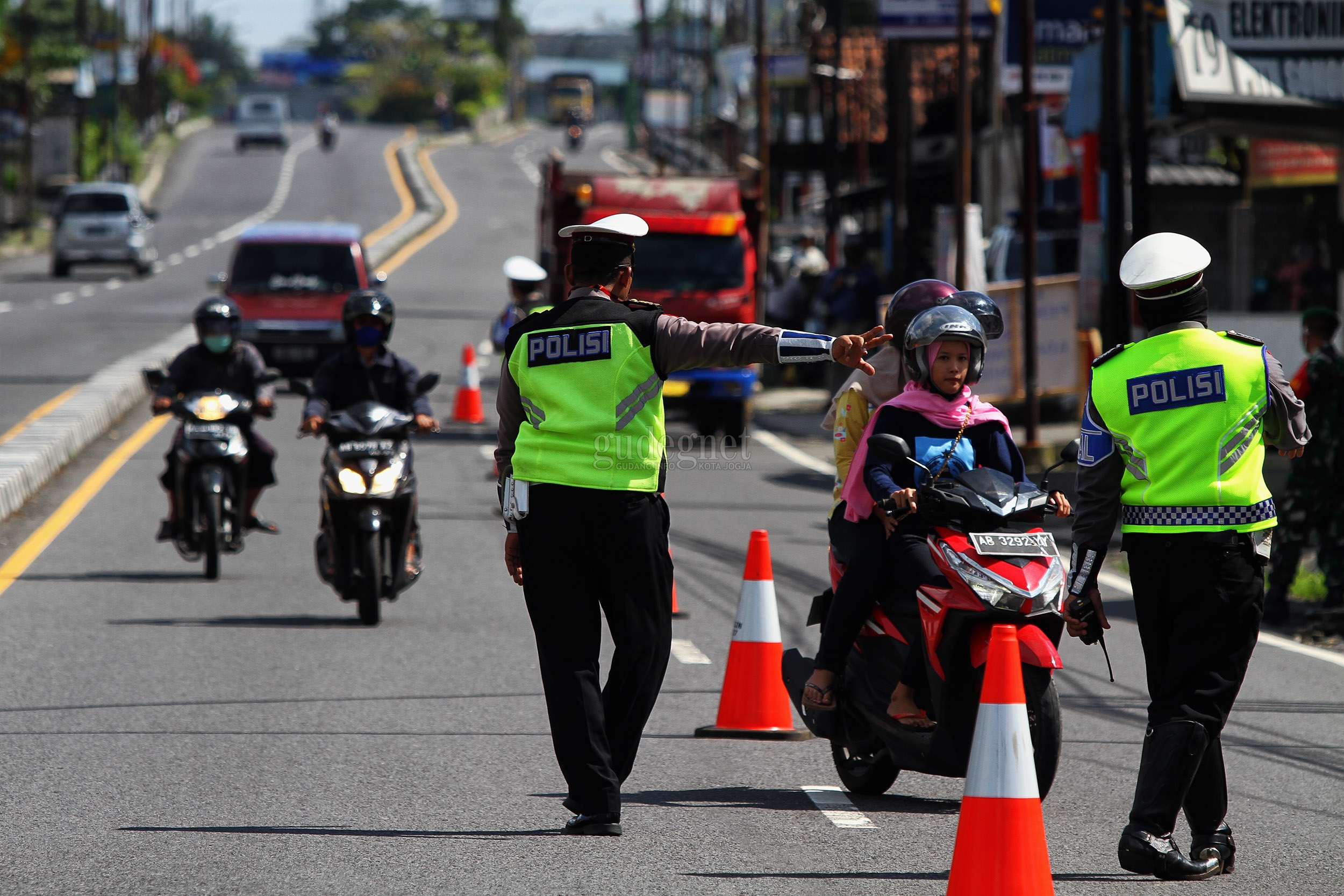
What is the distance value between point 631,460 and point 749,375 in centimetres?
1524

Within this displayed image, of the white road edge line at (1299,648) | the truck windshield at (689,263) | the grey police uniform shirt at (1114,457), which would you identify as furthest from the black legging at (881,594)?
the truck windshield at (689,263)

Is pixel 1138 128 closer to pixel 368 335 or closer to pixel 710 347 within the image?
pixel 368 335

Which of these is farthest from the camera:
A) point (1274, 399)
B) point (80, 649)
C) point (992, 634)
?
point (80, 649)

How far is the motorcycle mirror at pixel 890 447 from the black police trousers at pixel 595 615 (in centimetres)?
68

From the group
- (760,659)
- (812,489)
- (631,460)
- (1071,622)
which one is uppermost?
(631,460)

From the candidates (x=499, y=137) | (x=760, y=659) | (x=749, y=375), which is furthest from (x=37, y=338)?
(x=499, y=137)

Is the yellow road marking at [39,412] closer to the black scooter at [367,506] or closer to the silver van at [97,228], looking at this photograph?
the black scooter at [367,506]

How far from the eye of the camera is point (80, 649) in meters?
9.51

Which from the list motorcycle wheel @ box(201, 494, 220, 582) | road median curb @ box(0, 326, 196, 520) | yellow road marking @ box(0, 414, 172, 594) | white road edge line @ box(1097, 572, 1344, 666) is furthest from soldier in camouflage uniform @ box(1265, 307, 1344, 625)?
road median curb @ box(0, 326, 196, 520)

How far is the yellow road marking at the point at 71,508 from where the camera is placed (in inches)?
481

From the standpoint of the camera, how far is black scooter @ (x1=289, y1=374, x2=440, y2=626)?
10383mm

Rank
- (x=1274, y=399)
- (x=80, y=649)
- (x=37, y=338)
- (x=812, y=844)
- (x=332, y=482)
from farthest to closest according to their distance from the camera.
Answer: (x=37, y=338)
(x=332, y=482)
(x=80, y=649)
(x=812, y=844)
(x=1274, y=399)

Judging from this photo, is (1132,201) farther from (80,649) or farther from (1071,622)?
(1071,622)

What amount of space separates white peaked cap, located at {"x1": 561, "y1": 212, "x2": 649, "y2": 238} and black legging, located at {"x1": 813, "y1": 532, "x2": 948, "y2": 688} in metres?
1.32
